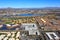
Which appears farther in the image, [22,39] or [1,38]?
[1,38]

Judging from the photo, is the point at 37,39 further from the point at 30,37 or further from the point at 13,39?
the point at 13,39

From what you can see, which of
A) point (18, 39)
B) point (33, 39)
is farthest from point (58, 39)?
point (18, 39)

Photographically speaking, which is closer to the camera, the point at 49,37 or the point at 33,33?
the point at 49,37

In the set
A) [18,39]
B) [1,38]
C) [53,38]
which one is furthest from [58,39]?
[1,38]

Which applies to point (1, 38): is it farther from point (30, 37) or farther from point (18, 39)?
point (30, 37)

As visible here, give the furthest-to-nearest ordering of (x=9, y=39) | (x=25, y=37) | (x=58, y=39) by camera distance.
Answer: (x=9, y=39), (x=25, y=37), (x=58, y=39)

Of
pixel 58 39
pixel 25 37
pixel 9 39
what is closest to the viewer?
pixel 58 39

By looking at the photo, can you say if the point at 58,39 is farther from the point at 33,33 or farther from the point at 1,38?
the point at 1,38

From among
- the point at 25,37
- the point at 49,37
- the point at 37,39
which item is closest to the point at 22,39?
the point at 25,37
